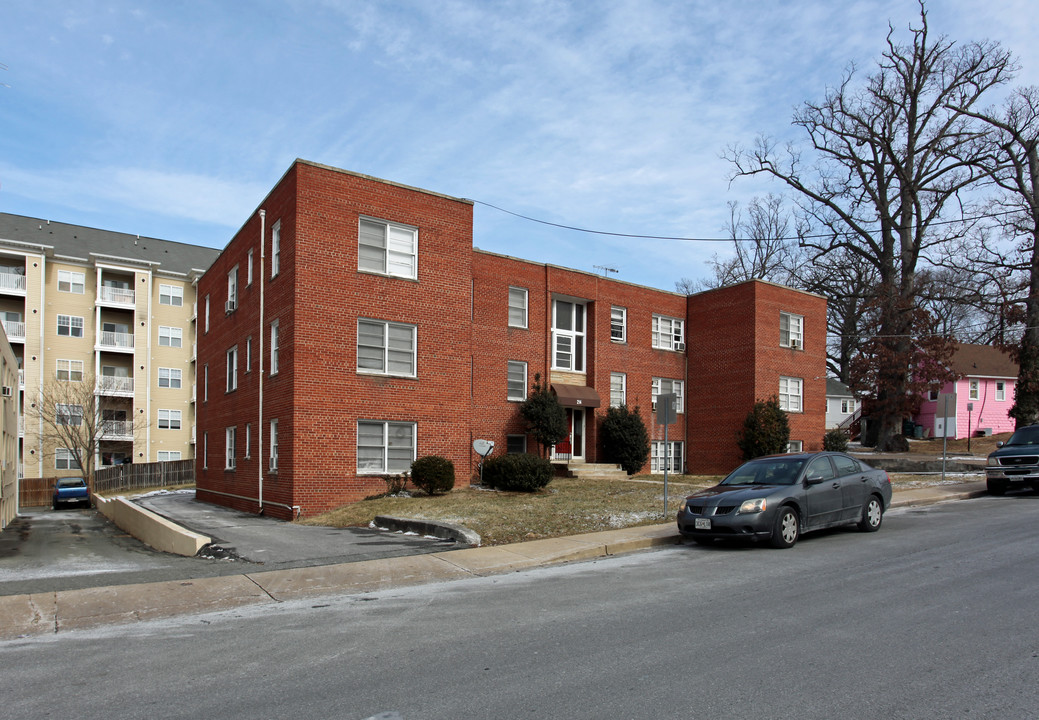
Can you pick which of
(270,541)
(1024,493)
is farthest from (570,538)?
(1024,493)

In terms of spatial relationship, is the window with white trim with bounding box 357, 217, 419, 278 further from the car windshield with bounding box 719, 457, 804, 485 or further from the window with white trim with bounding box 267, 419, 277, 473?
the car windshield with bounding box 719, 457, 804, 485

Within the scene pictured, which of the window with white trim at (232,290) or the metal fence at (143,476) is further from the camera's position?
the metal fence at (143,476)

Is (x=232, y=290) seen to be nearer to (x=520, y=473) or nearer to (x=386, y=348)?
(x=386, y=348)

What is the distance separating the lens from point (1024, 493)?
67.8ft

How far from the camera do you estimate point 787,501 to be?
39.0ft

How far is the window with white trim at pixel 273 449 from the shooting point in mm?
20241

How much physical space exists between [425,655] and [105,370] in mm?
53520

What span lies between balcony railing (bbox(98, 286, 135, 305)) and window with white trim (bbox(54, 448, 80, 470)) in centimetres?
1038

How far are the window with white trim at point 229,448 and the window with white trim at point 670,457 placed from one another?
51.5 ft

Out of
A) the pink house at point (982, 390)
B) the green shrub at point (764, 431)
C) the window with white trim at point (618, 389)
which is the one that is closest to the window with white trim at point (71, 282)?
the window with white trim at point (618, 389)

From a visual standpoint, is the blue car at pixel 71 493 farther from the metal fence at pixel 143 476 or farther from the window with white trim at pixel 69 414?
the window with white trim at pixel 69 414

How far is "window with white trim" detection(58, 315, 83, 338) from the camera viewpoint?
50.9m

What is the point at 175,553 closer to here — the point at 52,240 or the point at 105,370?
the point at 105,370

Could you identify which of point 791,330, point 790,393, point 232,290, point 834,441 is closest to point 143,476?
point 232,290
